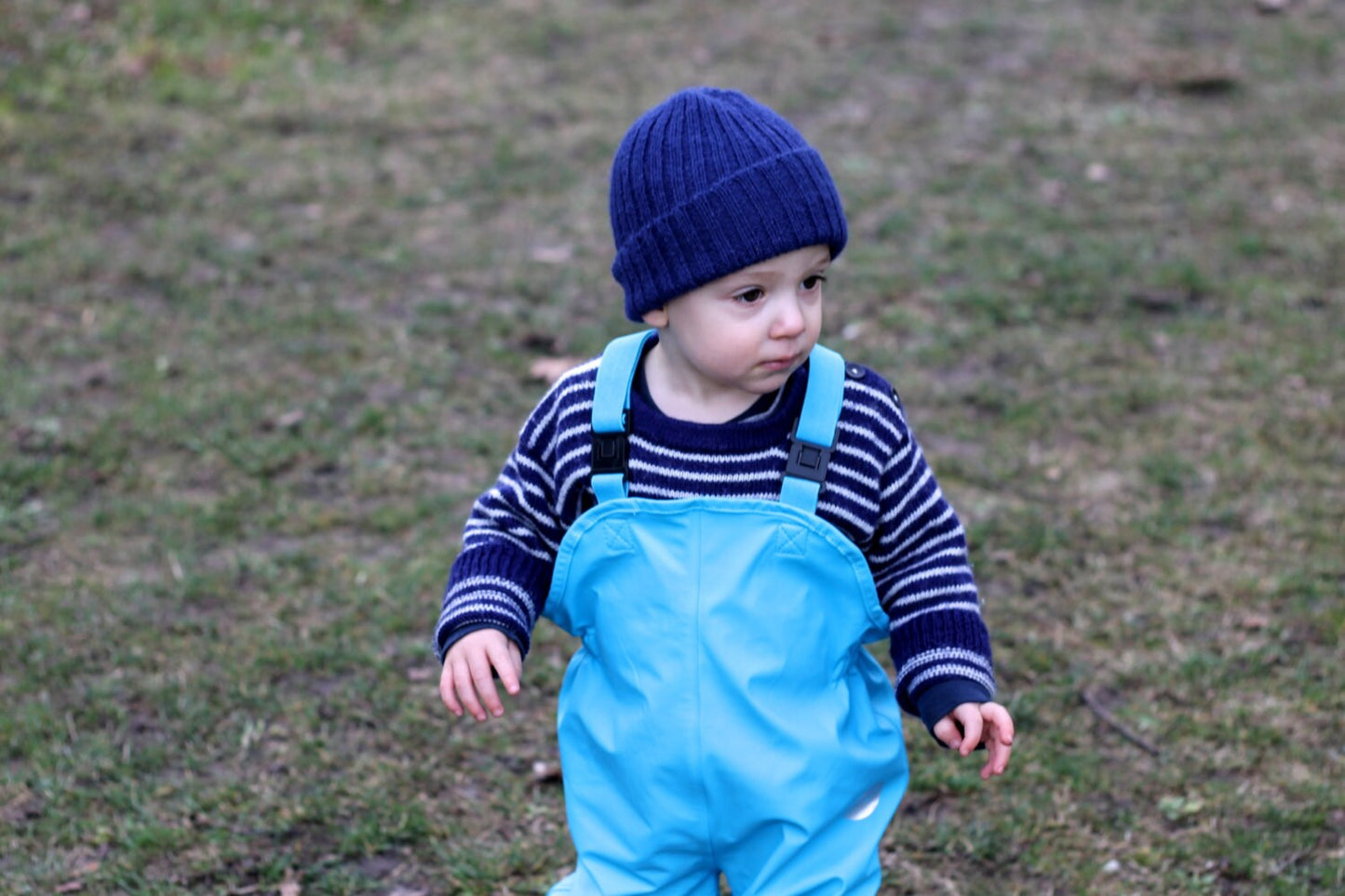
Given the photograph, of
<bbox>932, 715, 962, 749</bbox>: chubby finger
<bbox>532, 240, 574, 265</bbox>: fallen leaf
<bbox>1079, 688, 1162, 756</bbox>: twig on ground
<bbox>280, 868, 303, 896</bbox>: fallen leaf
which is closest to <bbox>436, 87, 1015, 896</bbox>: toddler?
<bbox>932, 715, 962, 749</bbox>: chubby finger

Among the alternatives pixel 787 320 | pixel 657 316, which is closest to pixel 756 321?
pixel 787 320

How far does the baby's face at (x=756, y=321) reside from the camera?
196 centimetres

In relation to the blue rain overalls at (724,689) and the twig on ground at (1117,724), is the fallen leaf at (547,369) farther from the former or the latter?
the blue rain overalls at (724,689)

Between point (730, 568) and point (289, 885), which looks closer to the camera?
point (730, 568)

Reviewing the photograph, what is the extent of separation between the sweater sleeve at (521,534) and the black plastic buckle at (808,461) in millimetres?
310

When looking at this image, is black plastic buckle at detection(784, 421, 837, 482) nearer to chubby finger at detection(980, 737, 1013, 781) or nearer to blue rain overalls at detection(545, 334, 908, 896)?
blue rain overalls at detection(545, 334, 908, 896)

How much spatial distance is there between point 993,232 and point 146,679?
3569 mm

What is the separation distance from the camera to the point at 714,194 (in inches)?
75.7

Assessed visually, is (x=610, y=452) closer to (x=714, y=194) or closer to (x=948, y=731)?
(x=714, y=194)

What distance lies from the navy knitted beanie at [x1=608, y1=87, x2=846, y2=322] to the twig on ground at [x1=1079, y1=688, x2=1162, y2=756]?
1.57 meters

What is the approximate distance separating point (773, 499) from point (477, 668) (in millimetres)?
478

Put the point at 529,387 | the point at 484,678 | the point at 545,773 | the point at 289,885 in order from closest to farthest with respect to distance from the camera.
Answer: the point at 484,678
the point at 289,885
the point at 545,773
the point at 529,387

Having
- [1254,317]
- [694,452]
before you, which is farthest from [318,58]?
[694,452]

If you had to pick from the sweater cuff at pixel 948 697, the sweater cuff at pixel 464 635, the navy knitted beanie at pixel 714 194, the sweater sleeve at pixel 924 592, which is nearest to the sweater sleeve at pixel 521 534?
the sweater cuff at pixel 464 635
